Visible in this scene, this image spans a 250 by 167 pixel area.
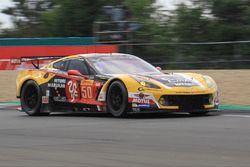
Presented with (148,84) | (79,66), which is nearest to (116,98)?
(148,84)

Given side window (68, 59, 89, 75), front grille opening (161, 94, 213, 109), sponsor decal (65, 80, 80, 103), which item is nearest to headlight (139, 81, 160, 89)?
front grille opening (161, 94, 213, 109)

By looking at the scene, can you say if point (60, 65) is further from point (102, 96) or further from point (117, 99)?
point (117, 99)

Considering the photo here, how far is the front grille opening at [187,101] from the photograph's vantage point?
12.2 metres

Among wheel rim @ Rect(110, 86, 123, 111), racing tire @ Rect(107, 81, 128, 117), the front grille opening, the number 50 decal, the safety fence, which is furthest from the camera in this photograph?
the safety fence

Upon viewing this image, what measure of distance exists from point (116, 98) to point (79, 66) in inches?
58.9

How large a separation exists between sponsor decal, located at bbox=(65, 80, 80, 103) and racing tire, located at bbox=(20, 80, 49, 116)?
0.89 m

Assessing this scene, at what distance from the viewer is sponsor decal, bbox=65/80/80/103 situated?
44.2 ft

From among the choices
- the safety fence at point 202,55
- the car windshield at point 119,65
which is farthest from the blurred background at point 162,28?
the car windshield at point 119,65

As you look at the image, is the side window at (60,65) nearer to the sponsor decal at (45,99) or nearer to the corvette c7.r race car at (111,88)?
the corvette c7.r race car at (111,88)

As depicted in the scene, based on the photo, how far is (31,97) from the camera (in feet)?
48.0

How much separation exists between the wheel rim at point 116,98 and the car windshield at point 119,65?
64cm

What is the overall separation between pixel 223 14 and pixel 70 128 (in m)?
26.4

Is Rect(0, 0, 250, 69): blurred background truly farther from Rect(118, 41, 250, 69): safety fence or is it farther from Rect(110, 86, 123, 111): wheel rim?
Rect(110, 86, 123, 111): wheel rim

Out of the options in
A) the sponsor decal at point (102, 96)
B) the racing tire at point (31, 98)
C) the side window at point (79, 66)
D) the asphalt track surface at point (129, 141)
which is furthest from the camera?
the racing tire at point (31, 98)
